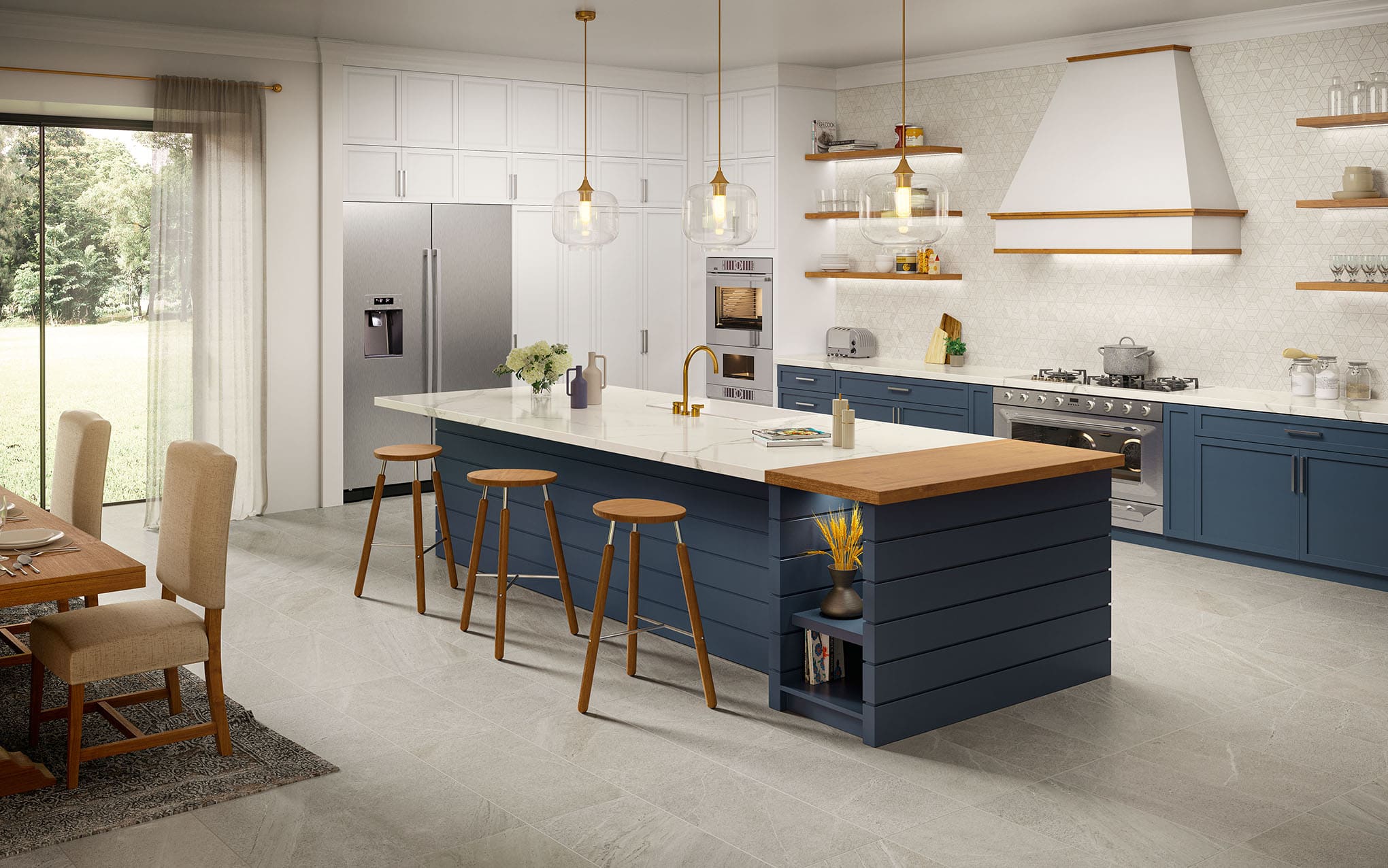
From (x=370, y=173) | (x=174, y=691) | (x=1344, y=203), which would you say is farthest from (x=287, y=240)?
(x=1344, y=203)

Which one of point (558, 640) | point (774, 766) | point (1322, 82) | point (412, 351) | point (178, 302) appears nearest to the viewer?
point (774, 766)

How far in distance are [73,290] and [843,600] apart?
6.88 meters

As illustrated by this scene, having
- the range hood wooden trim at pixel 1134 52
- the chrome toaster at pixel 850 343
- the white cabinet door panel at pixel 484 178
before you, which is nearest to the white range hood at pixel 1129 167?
the range hood wooden trim at pixel 1134 52

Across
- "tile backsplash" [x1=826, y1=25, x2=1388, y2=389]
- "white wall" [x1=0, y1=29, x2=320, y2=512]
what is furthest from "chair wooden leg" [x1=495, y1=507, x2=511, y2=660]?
"tile backsplash" [x1=826, y1=25, x2=1388, y2=389]


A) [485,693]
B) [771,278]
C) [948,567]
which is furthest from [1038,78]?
[485,693]

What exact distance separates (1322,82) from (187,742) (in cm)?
600

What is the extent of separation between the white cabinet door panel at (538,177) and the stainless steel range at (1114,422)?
3.32m

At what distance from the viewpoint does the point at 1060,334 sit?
24.9ft

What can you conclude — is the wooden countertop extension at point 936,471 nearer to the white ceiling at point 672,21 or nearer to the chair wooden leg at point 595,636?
the chair wooden leg at point 595,636

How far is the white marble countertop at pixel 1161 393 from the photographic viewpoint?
19.2 ft

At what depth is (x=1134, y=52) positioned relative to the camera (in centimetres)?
685

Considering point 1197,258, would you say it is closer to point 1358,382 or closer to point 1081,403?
point 1081,403

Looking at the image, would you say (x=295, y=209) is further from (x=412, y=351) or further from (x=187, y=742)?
(x=187, y=742)

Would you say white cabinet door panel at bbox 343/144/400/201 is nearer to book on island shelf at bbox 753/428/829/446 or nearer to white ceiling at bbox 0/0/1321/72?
white ceiling at bbox 0/0/1321/72
